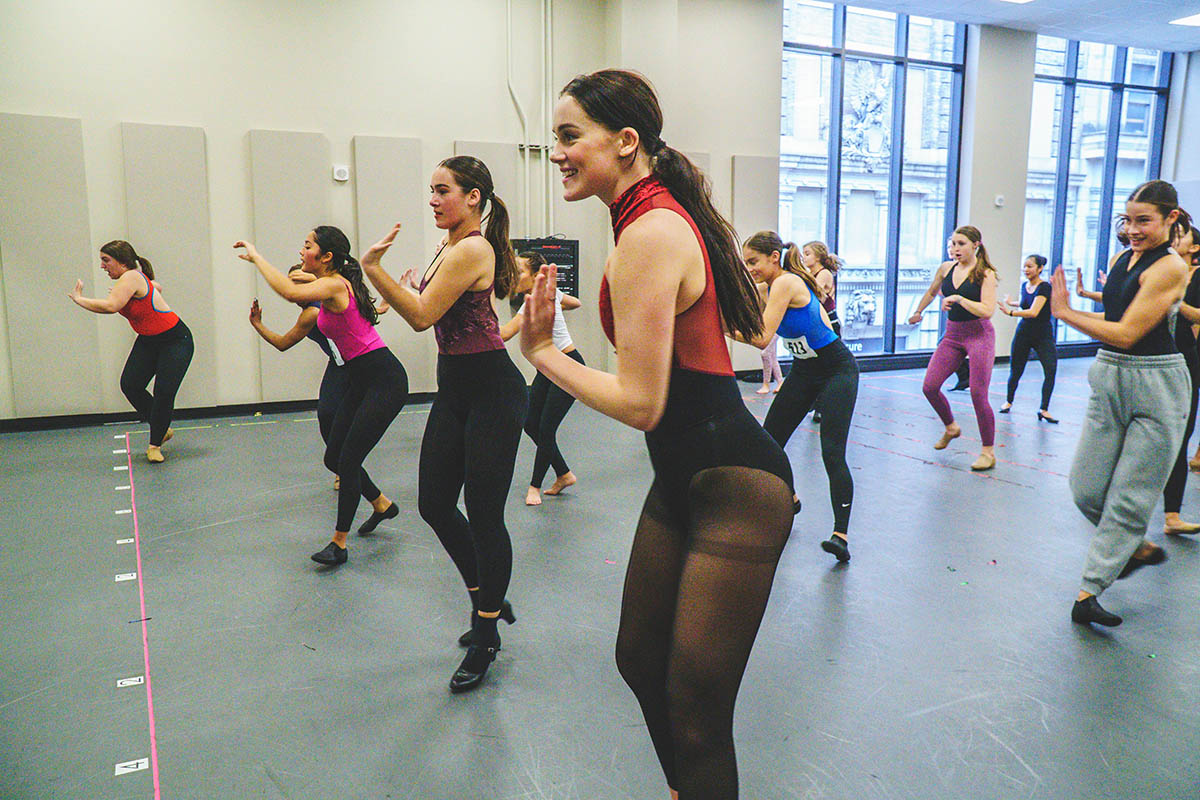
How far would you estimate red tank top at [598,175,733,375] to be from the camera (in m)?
1.38

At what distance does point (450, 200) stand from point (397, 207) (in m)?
5.50

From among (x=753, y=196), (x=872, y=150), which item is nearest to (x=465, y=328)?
(x=753, y=196)

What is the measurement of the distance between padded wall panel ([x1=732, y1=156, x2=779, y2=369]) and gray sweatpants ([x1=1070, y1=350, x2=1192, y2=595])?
593cm

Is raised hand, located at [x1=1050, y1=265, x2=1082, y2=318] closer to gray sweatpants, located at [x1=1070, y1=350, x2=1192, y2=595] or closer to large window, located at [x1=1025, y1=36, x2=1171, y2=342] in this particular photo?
gray sweatpants, located at [x1=1070, y1=350, x2=1192, y2=595]

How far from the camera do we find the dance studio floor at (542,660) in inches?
82.7

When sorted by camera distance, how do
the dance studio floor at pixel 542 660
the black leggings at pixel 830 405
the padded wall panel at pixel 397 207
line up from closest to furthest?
the dance studio floor at pixel 542 660, the black leggings at pixel 830 405, the padded wall panel at pixel 397 207

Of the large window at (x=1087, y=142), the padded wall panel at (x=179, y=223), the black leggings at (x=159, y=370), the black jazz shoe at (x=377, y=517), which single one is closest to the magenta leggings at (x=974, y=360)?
the black jazz shoe at (x=377, y=517)

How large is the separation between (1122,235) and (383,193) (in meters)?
6.18

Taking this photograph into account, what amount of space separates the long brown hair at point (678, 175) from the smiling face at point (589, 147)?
16 mm

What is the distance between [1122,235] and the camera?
3.19m

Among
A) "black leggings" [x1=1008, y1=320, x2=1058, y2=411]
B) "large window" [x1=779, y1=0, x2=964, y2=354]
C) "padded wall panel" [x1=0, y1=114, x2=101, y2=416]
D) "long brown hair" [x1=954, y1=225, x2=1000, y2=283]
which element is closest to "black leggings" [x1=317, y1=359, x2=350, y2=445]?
"padded wall panel" [x1=0, y1=114, x2=101, y2=416]

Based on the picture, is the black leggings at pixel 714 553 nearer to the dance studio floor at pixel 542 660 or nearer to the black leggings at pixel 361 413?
the dance studio floor at pixel 542 660

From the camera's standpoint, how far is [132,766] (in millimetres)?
2146

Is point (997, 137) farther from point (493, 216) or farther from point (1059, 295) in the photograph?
point (493, 216)
